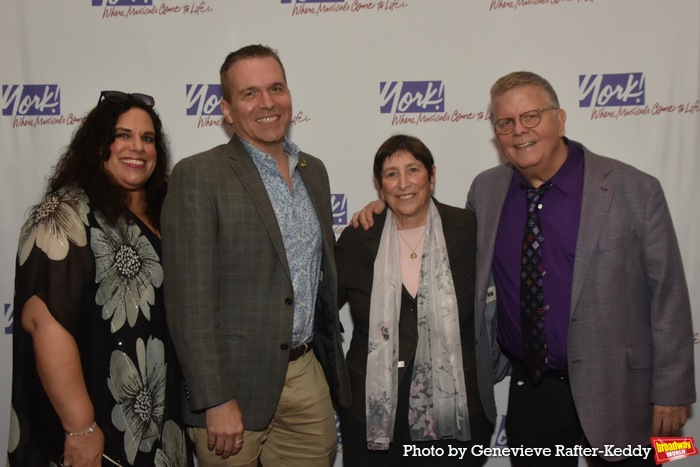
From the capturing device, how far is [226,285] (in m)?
2.07

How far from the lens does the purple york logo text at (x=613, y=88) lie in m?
3.03

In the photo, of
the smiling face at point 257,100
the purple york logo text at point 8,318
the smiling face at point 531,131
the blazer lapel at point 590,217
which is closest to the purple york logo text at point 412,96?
the smiling face at point 531,131

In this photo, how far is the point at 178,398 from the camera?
215 centimetres

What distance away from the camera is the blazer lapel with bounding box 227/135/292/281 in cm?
207

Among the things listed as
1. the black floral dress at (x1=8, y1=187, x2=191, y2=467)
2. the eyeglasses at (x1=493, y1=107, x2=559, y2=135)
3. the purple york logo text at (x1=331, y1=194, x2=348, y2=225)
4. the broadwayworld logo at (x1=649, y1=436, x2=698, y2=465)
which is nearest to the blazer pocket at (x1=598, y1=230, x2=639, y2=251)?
the eyeglasses at (x1=493, y1=107, x2=559, y2=135)

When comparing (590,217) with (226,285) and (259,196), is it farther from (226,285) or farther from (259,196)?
(226,285)

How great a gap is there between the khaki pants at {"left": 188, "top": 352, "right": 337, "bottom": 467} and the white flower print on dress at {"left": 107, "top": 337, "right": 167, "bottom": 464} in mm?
205

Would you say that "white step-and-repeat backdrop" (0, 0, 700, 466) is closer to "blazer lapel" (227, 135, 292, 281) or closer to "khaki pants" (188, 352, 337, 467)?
"blazer lapel" (227, 135, 292, 281)

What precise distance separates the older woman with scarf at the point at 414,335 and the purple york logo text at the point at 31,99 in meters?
1.98

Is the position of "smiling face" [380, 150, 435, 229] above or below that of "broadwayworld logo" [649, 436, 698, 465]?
above

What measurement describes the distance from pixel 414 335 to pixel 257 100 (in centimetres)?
117

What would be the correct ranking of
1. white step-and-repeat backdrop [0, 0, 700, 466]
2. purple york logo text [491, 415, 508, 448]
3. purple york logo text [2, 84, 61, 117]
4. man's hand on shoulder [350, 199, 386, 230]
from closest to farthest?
man's hand on shoulder [350, 199, 386, 230] → white step-and-repeat backdrop [0, 0, 700, 466] → purple york logo text [2, 84, 61, 117] → purple york logo text [491, 415, 508, 448]

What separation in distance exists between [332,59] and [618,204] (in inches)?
66.9

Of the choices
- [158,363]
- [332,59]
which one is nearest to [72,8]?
[332,59]
